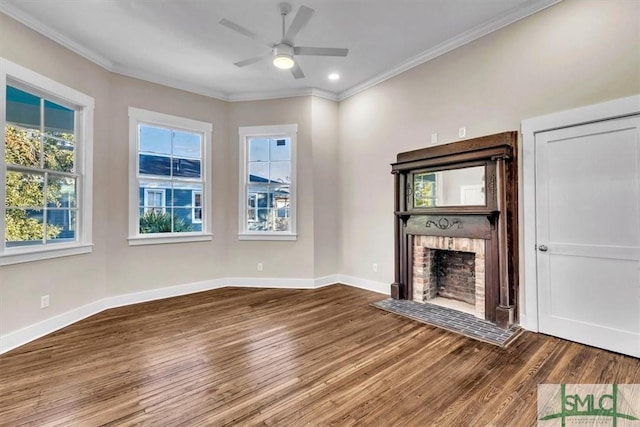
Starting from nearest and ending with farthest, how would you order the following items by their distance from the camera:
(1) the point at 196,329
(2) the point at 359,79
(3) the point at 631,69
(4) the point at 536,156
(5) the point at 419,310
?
(3) the point at 631,69
(4) the point at 536,156
(1) the point at 196,329
(5) the point at 419,310
(2) the point at 359,79

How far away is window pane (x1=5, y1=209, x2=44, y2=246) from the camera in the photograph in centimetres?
291

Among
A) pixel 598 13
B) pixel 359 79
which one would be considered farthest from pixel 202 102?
pixel 598 13

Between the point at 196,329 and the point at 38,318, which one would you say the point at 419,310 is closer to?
the point at 196,329

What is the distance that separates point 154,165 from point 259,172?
1564mm

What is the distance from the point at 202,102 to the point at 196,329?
11.4ft

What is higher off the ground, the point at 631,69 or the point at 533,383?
the point at 631,69

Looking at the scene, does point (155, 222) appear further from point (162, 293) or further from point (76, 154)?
point (76, 154)

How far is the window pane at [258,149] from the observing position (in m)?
5.10

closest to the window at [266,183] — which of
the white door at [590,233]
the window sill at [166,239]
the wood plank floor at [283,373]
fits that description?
the window sill at [166,239]

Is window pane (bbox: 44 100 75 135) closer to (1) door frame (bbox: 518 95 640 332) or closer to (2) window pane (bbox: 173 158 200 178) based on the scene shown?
(2) window pane (bbox: 173 158 200 178)

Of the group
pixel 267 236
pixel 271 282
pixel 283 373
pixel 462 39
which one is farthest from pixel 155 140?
pixel 462 39

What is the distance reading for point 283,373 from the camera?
7.64ft

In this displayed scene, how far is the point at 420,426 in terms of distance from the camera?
1760 millimetres

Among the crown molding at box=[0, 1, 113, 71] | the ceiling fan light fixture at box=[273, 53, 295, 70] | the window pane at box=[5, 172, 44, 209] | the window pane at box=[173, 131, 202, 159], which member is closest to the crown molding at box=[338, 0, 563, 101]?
the ceiling fan light fixture at box=[273, 53, 295, 70]
